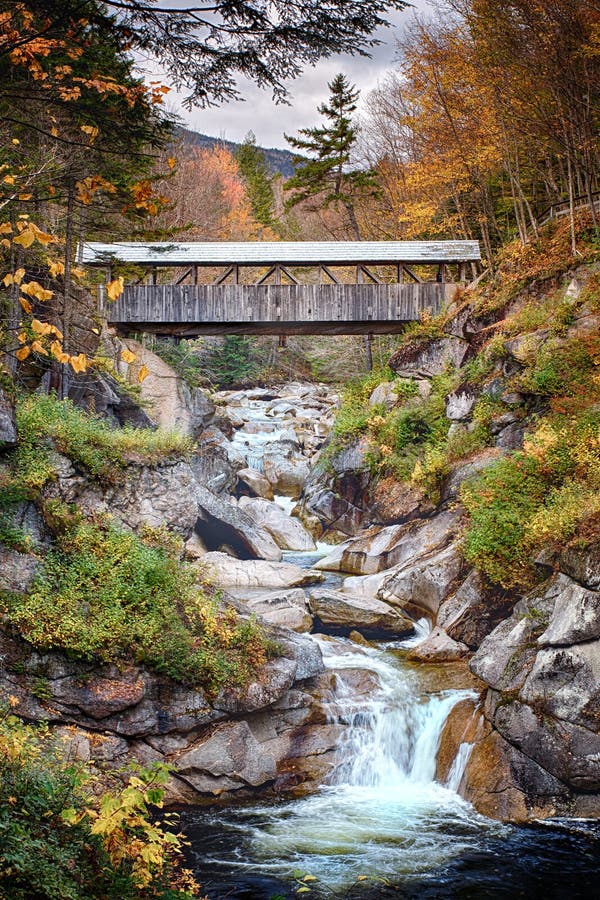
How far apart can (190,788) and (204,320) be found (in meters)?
16.3

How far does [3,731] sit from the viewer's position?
5719mm

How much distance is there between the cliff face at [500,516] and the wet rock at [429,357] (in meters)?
0.04

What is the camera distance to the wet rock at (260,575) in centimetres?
1459

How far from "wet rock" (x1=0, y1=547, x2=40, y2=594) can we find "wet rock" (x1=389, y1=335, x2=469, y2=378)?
1335 centimetres

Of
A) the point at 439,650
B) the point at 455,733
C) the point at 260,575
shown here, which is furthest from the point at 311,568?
the point at 455,733

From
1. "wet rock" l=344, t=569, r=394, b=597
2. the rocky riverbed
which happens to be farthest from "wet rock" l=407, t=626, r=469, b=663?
"wet rock" l=344, t=569, r=394, b=597

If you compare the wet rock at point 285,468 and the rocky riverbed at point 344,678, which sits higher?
the wet rock at point 285,468

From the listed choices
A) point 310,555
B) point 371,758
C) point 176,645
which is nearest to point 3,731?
point 176,645

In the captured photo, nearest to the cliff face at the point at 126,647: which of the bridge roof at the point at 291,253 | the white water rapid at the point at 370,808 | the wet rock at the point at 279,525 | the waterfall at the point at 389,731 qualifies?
the waterfall at the point at 389,731

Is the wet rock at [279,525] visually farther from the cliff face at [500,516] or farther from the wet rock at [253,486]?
the wet rock at [253,486]

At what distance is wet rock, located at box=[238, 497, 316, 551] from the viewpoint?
18.3 m

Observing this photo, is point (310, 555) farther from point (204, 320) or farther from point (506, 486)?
point (204, 320)

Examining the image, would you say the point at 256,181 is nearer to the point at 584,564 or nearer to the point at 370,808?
the point at 584,564

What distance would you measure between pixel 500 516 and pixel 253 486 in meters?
12.4
